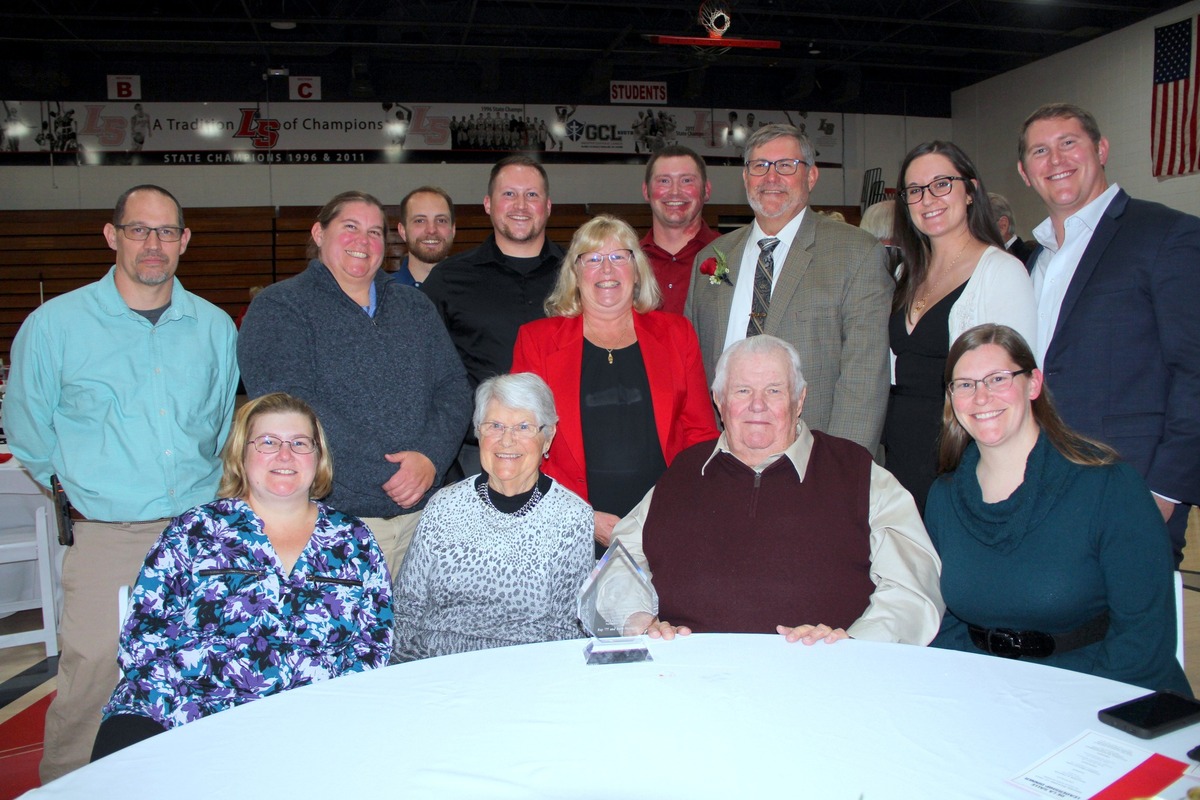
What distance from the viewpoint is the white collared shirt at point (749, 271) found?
9.62 ft

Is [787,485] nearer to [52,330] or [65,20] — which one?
[52,330]

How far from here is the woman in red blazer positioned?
2764 mm

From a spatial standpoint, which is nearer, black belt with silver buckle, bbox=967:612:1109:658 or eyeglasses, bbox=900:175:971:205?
black belt with silver buckle, bbox=967:612:1109:658

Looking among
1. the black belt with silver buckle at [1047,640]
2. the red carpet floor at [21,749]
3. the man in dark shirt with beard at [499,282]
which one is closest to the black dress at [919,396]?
the black belt with silver buckle at [1047,640]

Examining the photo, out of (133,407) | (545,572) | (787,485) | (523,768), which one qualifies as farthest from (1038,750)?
(133,407)

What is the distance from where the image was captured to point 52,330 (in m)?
2.77

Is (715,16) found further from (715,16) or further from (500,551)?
(500,551)

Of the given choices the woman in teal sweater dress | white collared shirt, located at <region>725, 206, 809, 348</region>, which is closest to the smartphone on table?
the woman in teal sweater dress

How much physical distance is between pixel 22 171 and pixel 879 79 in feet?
43.1

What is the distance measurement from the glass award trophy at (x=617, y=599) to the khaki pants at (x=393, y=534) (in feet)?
3.26

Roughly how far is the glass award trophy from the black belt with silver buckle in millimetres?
791

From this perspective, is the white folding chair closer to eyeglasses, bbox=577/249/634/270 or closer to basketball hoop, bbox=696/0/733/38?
eyeglasses, bbox=577/249/634/270

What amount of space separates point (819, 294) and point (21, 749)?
11.1 ft

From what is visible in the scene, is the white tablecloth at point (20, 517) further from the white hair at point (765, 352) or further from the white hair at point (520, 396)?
the white hair at point (765, 352)
